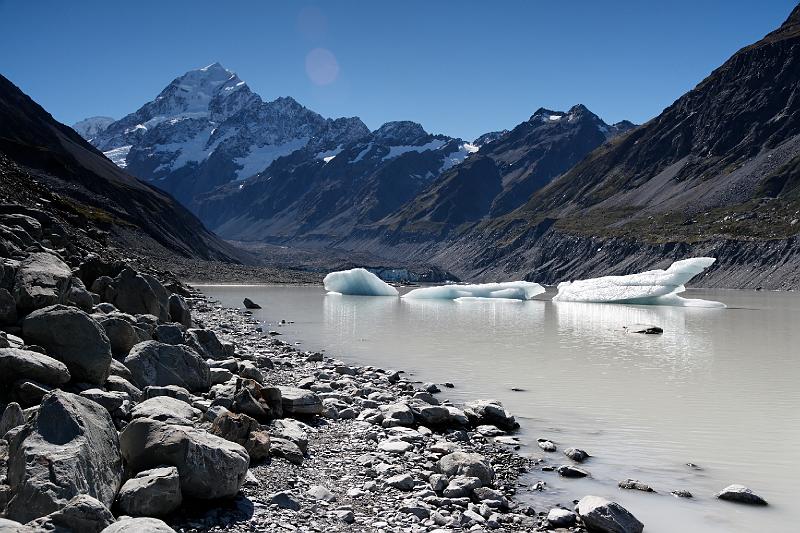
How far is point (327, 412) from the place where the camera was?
14.8 metres

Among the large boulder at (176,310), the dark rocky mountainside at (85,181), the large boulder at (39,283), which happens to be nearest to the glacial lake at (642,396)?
the large boulder at (176,310)

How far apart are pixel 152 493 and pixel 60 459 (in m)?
1.32

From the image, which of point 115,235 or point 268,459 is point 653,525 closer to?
point 268,459

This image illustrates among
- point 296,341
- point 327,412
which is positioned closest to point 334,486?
point 327,412

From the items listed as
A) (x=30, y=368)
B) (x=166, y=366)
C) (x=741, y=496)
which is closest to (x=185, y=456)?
(x=30, y=368)

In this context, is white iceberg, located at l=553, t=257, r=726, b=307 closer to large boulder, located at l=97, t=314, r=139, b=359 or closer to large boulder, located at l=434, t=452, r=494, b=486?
large boulder, located at l=434, t=452, r=494, b=486

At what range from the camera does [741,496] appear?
10.2 metres

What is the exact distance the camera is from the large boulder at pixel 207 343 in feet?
61.9

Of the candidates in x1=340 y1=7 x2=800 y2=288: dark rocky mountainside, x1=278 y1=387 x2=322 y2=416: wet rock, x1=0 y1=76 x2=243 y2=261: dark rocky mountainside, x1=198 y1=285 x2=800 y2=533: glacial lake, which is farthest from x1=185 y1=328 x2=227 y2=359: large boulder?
x1=340 y1=7 x2=800 y2=288: dark rocky mountainside

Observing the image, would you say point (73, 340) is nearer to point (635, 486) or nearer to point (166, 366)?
point (166, 366)

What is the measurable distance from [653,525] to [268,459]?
6.24 m

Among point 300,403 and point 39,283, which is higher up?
point 39,283

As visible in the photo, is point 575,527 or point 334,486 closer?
point 575,527

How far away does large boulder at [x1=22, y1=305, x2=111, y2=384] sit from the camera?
34.8 feet
